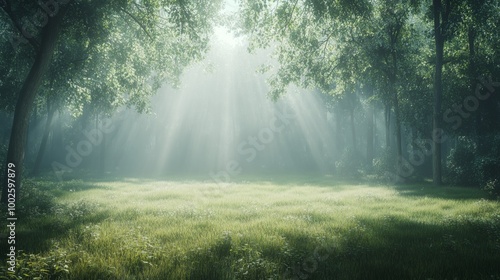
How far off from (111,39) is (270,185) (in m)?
15.7

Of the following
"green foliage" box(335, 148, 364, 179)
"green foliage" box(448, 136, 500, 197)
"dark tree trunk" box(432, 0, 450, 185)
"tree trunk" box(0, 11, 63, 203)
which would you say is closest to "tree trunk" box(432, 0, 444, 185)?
"dark tree trunk" box(432, 0, 450, 185)

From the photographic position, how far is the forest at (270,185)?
6340 millimetres

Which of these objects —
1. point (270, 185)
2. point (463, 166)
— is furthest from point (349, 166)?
point (270, 185)

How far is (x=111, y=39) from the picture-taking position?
733 inches

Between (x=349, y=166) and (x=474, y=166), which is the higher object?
(x=474, y=166)

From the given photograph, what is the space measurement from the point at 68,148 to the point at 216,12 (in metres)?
59.9

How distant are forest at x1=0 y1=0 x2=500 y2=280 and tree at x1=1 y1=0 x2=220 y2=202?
89mm

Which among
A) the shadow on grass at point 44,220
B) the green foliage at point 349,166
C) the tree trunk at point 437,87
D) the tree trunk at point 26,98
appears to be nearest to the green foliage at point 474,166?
the tree trunk at point 437,87

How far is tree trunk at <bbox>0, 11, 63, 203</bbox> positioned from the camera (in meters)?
13.1

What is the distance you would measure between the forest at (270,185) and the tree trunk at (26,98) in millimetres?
52

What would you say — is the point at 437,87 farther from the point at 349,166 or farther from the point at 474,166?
the point at 349,166

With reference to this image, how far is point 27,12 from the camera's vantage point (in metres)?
14.8

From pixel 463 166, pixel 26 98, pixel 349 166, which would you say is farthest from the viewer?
pixel 349 166

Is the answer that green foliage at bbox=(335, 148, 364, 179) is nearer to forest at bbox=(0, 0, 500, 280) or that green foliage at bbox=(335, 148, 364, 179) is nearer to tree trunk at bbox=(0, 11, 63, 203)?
forest at bbox=(0, 0, 500, 280)
